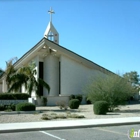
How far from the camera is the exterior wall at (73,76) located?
38594 millimetres

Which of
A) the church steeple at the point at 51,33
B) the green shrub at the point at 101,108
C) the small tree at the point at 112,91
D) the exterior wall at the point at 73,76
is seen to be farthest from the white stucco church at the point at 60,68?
the green shrub at the point at 101,108

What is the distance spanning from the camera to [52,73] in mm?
39438

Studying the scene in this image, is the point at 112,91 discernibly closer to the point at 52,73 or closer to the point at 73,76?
the point at 73,76

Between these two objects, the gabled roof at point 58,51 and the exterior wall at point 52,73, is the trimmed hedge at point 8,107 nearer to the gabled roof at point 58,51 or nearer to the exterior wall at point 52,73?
the gabled roof at point 58,51

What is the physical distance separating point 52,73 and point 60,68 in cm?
154

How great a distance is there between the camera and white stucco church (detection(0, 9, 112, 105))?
38250 mm

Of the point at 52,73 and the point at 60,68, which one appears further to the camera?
the point at 52,73

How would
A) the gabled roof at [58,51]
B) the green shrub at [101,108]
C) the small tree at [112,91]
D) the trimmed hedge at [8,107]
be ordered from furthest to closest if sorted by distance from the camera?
the gabled roof at [58,51], the small tree at [112,91], the trimmed hedge at [8,107], the green shrub at [101,108]

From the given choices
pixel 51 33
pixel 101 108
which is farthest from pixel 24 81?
pixel 51 33

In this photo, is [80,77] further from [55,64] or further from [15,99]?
[15,99]

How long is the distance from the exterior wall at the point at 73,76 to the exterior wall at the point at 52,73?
5.54 ft

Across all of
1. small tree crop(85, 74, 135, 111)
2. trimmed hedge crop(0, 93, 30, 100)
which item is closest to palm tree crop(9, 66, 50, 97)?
trimmed hedge crop(0, 93, 30, 100)

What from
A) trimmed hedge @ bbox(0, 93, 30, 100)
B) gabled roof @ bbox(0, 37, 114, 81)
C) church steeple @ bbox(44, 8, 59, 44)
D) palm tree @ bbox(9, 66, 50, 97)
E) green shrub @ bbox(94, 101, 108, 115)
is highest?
church steeple @ bbox(44, 8, 59, 44)

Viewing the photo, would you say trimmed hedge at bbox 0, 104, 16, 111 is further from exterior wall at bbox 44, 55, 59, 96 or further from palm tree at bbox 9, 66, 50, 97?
exterior wall at bbox 44, 55, 59, 96
